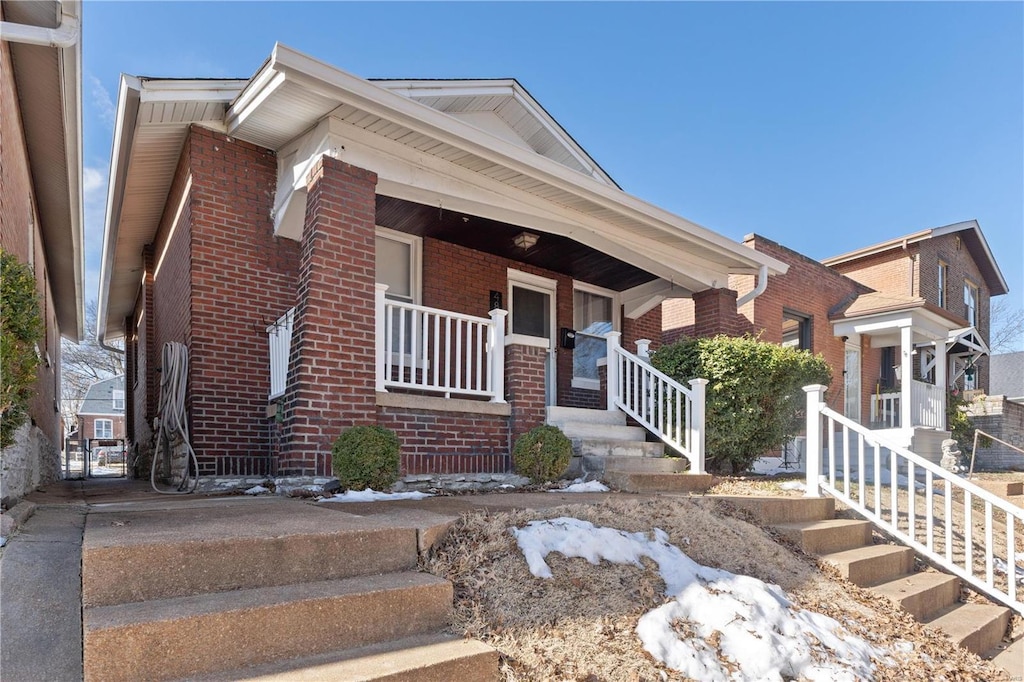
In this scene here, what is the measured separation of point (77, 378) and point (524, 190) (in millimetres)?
28537

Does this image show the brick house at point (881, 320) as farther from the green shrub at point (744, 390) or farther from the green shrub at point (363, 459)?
the green shrub at point (363, 459)

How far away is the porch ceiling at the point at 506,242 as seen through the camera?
7.12 meters

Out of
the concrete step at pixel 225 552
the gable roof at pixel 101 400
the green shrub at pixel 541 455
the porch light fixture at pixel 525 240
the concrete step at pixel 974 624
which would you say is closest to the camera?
the concrete step at pixel 225 552

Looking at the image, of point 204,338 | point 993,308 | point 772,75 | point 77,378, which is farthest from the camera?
point 993,308

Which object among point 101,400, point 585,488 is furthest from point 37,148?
point 101,400

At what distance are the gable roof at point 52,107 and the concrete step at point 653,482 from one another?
5.43 meters

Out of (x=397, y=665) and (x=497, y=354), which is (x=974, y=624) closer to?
(x=397, y=665)

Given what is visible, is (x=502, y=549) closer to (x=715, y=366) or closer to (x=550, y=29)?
(x=715, y=366)

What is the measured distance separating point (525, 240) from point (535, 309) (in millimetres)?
1474

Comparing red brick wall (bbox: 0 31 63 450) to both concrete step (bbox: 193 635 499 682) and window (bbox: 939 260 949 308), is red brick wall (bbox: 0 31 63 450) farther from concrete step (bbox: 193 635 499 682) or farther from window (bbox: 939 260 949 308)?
window (bbox: 939 260 949 308)

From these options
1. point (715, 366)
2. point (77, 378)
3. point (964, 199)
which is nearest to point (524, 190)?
point (715, 366)

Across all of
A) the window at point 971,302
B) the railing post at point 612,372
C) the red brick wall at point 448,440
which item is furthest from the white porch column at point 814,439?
the window at point 971,302

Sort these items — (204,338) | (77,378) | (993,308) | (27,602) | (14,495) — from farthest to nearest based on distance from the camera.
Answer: (993,308) → (77,378) → (204,338) → (14,495) → (27,602)

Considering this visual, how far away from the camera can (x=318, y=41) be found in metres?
7.31
